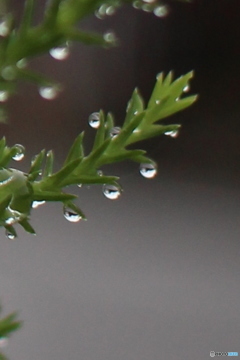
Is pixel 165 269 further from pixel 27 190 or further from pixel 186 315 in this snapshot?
pixel 27 190

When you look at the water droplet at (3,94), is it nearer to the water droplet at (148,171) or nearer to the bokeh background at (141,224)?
the water droplet at (148,171)

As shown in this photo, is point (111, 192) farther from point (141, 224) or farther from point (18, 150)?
point (141, 224)

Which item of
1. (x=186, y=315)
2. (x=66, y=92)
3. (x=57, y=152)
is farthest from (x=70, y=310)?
(x=66, y=92)

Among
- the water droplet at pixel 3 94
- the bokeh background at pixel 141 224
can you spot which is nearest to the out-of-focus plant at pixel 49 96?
the water droplet at pixel 3 94

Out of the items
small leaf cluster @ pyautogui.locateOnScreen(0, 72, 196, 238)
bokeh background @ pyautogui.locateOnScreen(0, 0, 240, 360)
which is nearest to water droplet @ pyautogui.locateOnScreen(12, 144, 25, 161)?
small leaf cluster @ pyautogui.locateOnScreen(0, 72, 196, 238)

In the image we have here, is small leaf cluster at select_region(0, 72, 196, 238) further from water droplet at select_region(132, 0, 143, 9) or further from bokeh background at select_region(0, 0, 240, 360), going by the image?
bokeh background at select_region(0, 0, 240, 360)

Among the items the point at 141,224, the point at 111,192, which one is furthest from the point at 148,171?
the point at 141,224

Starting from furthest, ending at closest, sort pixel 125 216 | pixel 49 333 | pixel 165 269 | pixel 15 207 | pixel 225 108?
pixel 225 108
pixel 125 216
pixel 165 269
pixel 49 333
pixel 15 207
